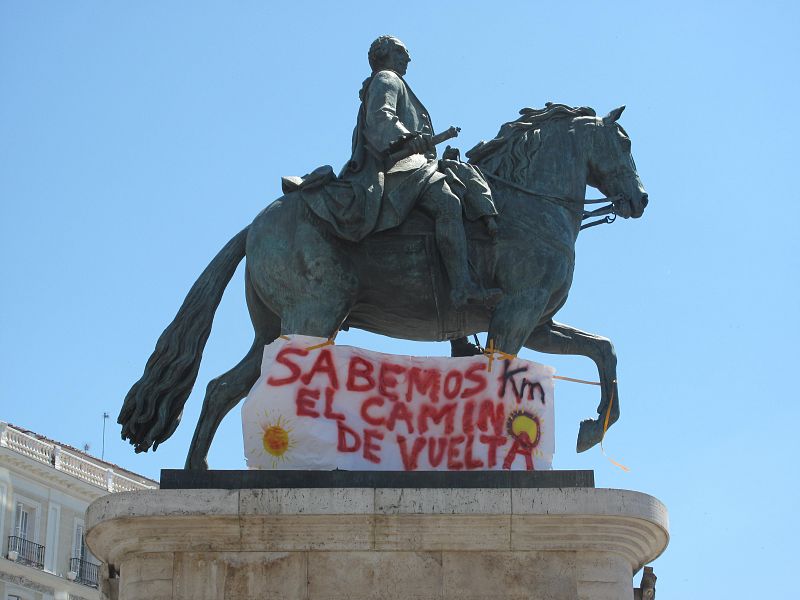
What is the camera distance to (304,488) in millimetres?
12523

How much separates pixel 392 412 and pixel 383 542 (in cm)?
157

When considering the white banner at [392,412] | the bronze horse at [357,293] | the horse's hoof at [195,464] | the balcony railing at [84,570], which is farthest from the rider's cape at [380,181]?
the balcony railing at [84,570]

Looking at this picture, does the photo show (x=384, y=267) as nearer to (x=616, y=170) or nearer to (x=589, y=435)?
(x=589, y=435)

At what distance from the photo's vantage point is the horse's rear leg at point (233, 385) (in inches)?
549

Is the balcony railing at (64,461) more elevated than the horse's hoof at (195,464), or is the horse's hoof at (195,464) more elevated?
the balcony railing at (64,461)

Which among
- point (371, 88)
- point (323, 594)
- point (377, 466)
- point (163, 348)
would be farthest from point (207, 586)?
point (371, 88)

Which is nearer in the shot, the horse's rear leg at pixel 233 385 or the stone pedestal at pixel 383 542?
the stone pedestal at pixel 383 542

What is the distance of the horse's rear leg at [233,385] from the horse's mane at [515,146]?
2478mm

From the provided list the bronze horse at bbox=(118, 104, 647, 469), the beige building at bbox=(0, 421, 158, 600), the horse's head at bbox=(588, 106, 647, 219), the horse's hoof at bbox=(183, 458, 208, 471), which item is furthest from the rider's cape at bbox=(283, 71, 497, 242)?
A: the beige building at bbox=(0, 421, 158, 600)

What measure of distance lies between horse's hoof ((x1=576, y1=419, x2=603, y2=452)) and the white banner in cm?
72

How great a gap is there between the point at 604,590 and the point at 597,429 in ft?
8.01

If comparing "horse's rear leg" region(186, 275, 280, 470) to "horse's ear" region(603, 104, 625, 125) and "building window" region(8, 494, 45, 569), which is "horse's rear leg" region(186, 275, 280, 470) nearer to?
"horse's ear" region(603, 104, 625, 125)

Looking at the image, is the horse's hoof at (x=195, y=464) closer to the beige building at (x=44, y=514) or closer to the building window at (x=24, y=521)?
the beige building at (x=44, y=514)

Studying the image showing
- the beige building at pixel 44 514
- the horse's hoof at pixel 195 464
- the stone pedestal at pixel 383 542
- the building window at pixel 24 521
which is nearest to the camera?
the stone pedestal at pixel 383 542
